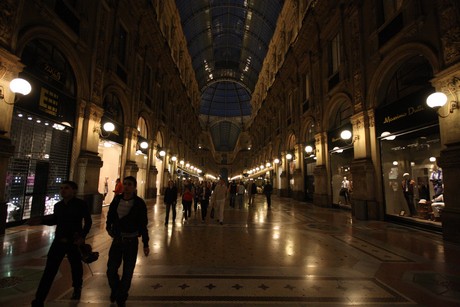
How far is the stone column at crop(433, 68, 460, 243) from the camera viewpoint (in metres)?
6.45

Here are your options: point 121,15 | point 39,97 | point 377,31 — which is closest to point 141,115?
point 121,15

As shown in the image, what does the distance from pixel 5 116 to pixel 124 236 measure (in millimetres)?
6211

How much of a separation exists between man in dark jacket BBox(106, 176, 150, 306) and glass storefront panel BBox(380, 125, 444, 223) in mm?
9073

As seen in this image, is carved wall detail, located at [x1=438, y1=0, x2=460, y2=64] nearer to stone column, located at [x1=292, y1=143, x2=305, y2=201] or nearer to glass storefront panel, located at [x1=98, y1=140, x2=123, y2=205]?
stone column, located at [x1=292, y1=143, x2=305, y2=201]

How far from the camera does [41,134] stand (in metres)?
8.52

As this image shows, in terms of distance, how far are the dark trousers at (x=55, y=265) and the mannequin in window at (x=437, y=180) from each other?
10.4 metres

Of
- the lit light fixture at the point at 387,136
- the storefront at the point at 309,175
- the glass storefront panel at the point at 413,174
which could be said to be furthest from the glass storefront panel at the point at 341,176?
the lit light fixture at the point at 387,136

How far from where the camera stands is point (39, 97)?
802 cm

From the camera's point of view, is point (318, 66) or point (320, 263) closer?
point (320, 263)

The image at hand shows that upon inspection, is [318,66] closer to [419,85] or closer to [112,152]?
[419,85]

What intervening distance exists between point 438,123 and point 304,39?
12848mm

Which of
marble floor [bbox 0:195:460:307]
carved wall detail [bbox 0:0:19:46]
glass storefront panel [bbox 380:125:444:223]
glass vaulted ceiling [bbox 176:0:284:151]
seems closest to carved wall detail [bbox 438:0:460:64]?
glass storefront panel [bbox 380:125:444:223]

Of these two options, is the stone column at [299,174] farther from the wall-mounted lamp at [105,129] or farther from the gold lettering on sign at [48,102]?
the gold lettering on sign at [48,102]

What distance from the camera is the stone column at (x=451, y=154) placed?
21.2 ft
